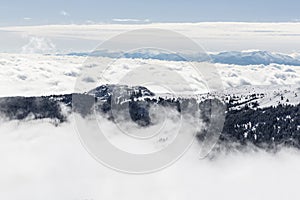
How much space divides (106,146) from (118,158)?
8216mm

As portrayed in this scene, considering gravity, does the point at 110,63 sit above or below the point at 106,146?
above

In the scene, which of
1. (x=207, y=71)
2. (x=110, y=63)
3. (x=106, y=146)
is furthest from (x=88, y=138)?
(x=207, y=71)

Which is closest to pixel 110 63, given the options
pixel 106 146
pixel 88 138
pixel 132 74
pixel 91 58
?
pixel 91 58

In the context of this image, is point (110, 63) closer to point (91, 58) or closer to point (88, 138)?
point (91, 58)

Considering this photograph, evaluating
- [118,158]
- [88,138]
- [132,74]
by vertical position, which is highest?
[132,74]

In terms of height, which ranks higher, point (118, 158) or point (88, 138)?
point (88, 138)

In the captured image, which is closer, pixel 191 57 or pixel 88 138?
pixel 191 57

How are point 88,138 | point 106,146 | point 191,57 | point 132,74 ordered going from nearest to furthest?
point 191,57
point 132,74
point 88,138
point 106,146

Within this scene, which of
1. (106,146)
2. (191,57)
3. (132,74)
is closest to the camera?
(191,57)

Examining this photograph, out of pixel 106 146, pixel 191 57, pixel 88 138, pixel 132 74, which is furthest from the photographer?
pixel 106 146

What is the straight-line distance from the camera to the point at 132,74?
14262 centimetres

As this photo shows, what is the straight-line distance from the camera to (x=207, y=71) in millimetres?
120438

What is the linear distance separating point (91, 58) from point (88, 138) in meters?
48.7

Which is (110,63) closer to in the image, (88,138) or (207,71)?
(207,71)
